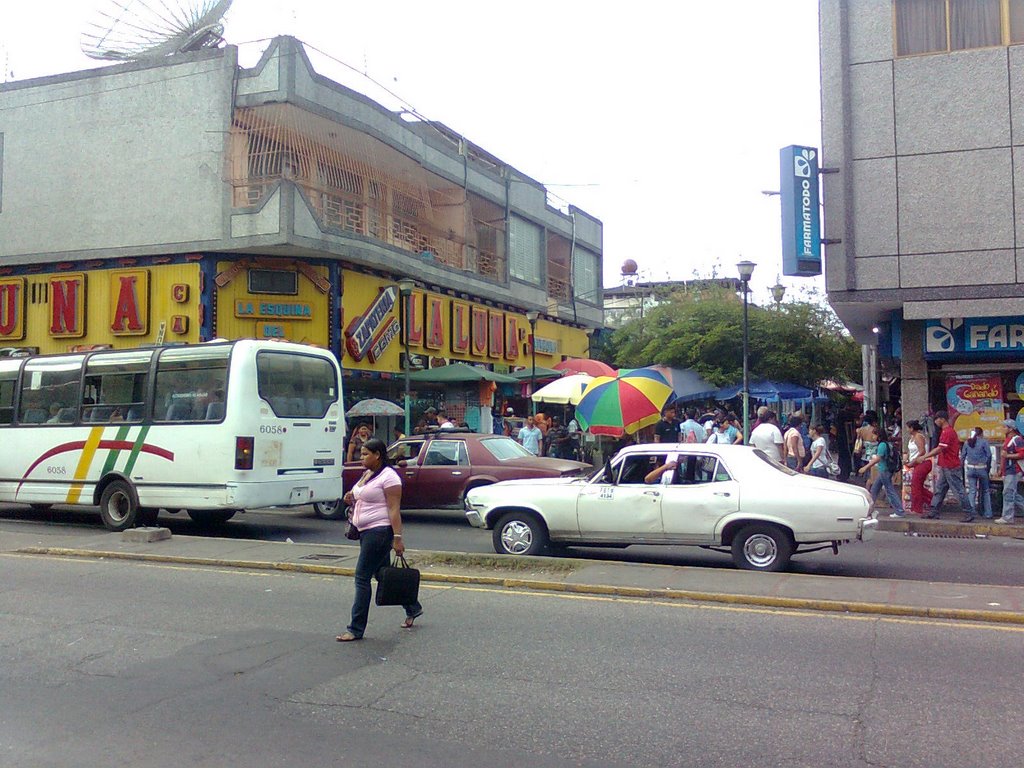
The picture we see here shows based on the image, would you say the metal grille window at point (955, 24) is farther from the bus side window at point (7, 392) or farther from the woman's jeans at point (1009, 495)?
the bus side window at point (7, 392)

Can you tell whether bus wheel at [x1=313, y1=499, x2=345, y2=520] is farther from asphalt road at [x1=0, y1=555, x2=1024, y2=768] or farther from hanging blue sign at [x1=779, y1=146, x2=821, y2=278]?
hanging blue sign at [x1=779, y1=146, x2=821, y2=278]

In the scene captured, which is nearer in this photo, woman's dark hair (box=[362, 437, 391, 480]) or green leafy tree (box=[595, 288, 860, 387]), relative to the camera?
woman's dark hair (box=[362, 437, 391, 480])

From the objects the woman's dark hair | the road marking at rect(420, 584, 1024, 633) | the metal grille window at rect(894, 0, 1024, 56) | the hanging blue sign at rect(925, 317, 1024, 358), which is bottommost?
the road marking at rect(420, 584, 1024, 633)

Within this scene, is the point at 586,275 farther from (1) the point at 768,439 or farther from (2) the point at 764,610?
(2) the point at 764,610

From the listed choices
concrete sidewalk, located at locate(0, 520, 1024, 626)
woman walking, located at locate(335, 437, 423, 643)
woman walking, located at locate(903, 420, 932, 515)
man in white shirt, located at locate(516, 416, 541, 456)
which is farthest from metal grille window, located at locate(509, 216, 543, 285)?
woman walking, located at locate(335, 437, 423, 643)

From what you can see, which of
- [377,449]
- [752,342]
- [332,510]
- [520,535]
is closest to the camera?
[377,449]

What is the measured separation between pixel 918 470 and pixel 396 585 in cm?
1096

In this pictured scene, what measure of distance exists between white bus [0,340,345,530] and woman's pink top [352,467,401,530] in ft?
20.4

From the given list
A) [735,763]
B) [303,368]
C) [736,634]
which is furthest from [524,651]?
[303,368]

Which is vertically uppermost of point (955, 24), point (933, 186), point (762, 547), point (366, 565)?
point (955, 24)

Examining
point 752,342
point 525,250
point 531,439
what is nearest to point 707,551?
point 531,439

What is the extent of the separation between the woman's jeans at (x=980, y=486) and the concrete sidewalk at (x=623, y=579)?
6428 millimetres

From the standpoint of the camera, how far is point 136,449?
1424 centimetres

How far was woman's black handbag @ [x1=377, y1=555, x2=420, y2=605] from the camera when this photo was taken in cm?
757
